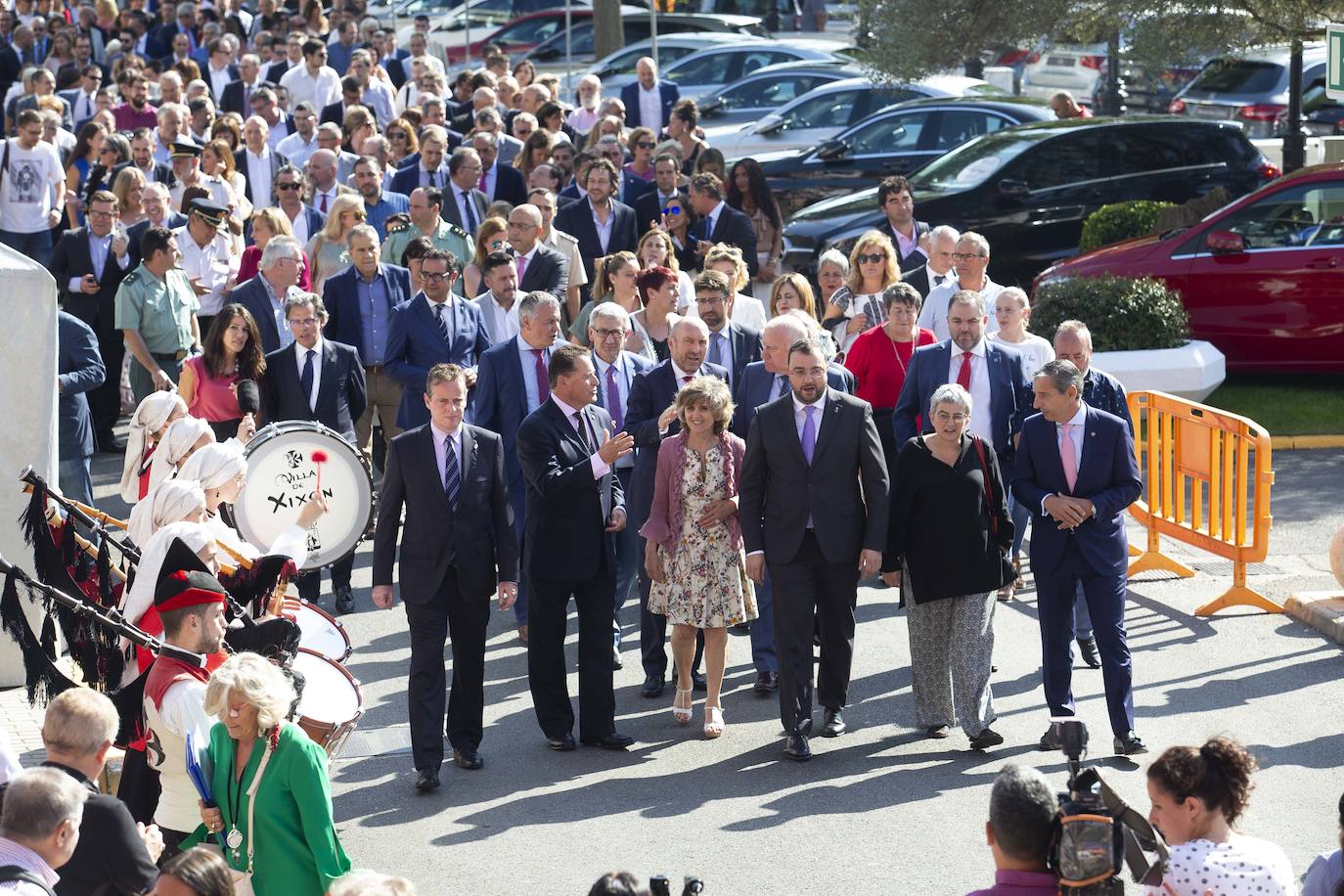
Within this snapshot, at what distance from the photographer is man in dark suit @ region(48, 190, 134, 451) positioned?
15.6 metres

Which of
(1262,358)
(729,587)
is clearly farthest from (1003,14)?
(729,587)

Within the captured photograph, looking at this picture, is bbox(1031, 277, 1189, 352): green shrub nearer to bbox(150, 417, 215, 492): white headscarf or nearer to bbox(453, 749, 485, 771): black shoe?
bbox(453, 749, 485, 771): black shoe

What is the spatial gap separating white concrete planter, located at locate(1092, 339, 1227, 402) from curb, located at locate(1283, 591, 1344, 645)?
371cm

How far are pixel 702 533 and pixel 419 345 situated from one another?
322 centimetres

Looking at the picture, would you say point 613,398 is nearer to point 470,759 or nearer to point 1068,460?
point 470,759

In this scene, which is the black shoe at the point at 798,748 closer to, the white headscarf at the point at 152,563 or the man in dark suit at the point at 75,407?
the white headscarf at the point at 152,563

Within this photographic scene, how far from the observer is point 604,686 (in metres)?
9.81

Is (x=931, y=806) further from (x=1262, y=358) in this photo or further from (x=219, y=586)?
(x=1262, y=358)

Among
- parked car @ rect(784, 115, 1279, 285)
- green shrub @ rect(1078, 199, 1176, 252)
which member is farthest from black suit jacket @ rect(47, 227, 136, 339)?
green shrub @ rect(1078, 199, 1176, 252)

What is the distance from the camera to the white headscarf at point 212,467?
8.70 m

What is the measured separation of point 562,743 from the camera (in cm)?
980

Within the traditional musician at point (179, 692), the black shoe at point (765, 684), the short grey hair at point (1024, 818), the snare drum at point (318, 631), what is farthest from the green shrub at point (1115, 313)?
the short grey hair at point (1024, 818)

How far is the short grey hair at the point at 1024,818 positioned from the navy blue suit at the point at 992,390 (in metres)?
5.73

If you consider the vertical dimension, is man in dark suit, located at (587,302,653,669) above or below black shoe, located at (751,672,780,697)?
above
